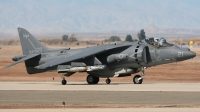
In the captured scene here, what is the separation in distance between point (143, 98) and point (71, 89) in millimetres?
5625

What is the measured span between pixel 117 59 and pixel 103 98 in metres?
A: 8.51

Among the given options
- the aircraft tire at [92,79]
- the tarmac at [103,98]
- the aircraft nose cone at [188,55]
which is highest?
the aircraft nose cone at [188,55]

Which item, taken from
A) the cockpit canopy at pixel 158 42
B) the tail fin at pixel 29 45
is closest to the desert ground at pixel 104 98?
the cockpit canopy at pixel 158 42

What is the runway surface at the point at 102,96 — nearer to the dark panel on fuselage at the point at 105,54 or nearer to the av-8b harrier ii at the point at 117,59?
the av-8b harrier ii at the point at 117,59

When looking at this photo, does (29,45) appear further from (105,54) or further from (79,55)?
(105,54)

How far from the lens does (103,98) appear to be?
80.6 ft

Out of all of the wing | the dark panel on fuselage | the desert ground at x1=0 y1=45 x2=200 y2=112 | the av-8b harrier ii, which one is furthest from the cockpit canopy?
the desert ground at x1=0 y1=45 x2=200 y2=112

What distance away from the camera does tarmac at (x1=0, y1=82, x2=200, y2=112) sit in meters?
21.0

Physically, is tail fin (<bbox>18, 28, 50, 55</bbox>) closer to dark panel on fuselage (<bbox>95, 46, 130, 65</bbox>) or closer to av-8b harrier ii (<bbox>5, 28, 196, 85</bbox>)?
av-8b harrier ii (<bbox>5, 28, 196, 85</bbox>)

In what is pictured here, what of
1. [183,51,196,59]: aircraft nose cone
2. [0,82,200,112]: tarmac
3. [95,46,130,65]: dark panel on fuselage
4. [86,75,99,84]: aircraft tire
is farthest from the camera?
[86,75,99,84]: aircraft tire

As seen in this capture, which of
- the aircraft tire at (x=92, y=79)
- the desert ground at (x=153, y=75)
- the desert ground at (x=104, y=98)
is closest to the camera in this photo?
the desert ground at (x=104, y=98)

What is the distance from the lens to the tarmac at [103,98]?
69.1 feet

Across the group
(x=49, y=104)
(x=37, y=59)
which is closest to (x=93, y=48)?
(x=37, y=59)

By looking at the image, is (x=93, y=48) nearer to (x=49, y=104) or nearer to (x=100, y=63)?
(x=100, y=63)
